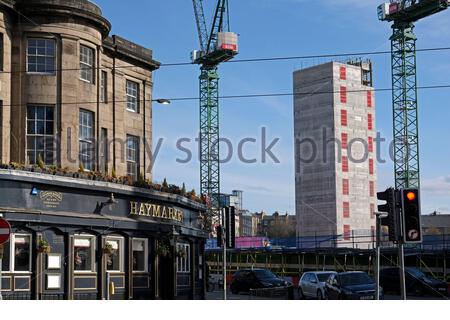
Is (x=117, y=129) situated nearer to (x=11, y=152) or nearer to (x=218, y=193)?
(x=11, y=152)

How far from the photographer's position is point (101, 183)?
25.7m

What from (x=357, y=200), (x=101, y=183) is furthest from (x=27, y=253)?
(x=357, y=200)

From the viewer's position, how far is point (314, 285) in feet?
115

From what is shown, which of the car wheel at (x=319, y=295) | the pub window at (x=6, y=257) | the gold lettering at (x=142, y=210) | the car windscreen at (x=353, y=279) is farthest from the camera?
the car wheel at (x=319, y=295)

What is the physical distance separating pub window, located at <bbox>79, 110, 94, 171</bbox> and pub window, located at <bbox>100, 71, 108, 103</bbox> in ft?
6.72

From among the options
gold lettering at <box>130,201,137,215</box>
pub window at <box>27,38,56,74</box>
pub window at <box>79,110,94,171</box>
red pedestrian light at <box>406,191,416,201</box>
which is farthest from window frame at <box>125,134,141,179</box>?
red pedestrian light at <box>406,191,416,201</box>

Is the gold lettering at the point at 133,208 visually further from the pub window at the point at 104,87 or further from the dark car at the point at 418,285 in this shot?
the dark car at the point at 418,285

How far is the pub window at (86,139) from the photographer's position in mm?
28656

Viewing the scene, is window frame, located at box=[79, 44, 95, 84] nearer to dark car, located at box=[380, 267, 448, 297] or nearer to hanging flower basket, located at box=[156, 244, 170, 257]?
hanging flower basket, located at box=[156, 244, 170, 257]

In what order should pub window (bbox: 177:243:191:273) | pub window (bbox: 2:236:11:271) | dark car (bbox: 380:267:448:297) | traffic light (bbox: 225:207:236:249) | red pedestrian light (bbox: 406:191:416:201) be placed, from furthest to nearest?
dark car (bbox: 380:267:448:297) → pub window (bbox: 177:243:191:273) → traffic light (bbox: 225:207:236:249) → pub window (bbox: 2:236:11:271) → red pedestrian light (bbox: 406:191:416:201)

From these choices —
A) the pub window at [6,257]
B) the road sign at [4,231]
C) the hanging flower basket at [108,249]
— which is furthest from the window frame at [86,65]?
the road sign at [4,231]

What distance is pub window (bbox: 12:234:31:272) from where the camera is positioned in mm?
22750

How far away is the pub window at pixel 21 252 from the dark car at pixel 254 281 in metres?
19.1

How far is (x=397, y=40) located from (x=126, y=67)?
64.4m
